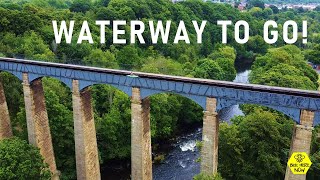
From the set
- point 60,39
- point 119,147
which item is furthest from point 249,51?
point 119,147

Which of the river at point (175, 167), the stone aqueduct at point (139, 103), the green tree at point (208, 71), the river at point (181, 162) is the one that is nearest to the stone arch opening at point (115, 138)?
the river at point (175, 167)

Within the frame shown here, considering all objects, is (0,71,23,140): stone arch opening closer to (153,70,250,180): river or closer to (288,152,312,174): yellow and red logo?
(153,70,250,180): river

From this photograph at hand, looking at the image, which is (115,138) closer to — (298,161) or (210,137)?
(210,137)

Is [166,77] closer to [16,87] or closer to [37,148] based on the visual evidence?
[37,148]

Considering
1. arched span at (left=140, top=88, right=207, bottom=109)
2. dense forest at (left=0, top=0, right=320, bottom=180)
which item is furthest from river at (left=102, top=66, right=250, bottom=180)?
arched span at (left=140, top=88, right=207, bottom=109)

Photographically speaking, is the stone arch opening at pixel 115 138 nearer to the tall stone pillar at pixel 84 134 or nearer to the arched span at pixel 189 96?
the tall stone pillar at pixel 84 134
